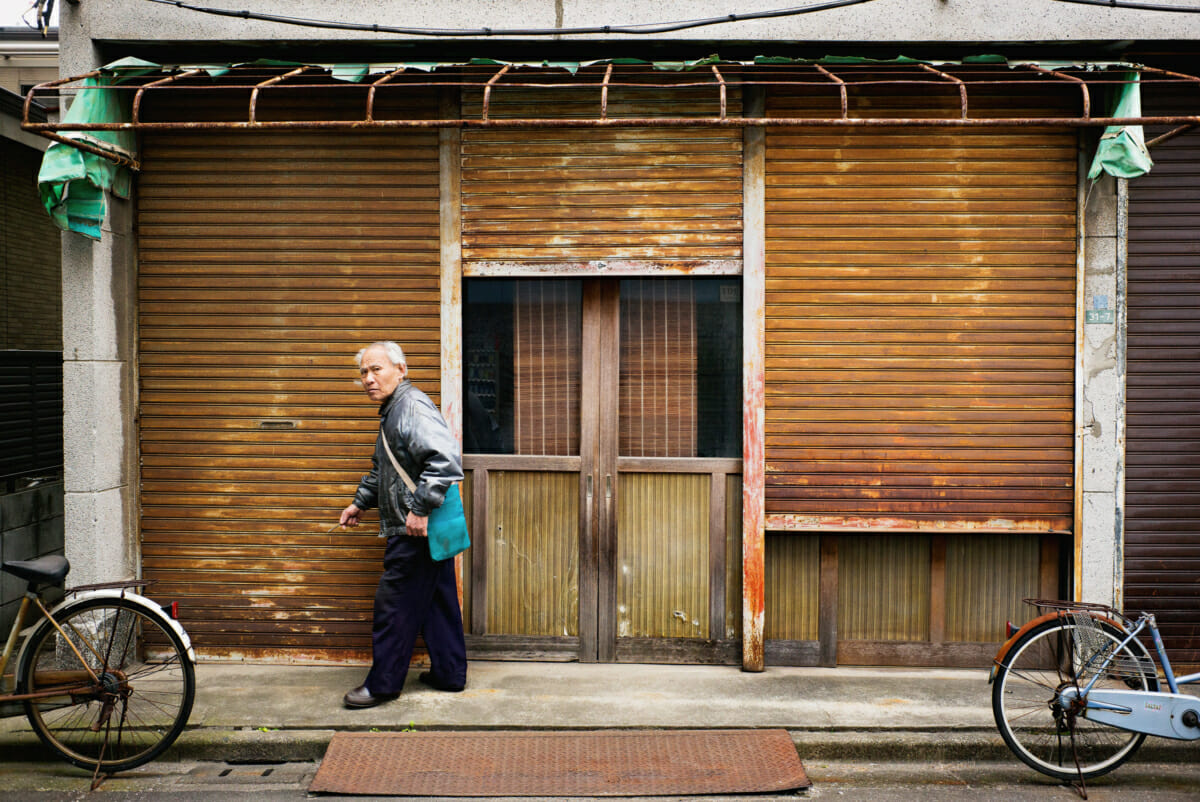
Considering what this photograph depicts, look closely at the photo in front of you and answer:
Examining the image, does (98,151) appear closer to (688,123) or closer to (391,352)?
(391,352)

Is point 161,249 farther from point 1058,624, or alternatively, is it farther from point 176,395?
point 1058,624

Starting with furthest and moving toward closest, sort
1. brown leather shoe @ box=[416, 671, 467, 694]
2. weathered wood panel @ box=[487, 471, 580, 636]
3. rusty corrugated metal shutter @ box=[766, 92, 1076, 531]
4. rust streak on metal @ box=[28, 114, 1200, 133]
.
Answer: weathered wood panel @ box=[487, 471, 580, 636]
rusty corrugated metal shutter @ box=[766, 92, 1076, 531]
brown leather shoe @ box=[416, 671, 467, 694]
rust streak on metal @ box=[28, 114, 1200, 133]

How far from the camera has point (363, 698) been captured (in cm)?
527

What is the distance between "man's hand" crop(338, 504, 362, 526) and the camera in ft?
18.4

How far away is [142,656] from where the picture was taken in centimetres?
617

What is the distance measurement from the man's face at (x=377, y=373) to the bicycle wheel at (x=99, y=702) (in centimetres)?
171

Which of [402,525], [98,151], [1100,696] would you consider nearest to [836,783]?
[1100,696]

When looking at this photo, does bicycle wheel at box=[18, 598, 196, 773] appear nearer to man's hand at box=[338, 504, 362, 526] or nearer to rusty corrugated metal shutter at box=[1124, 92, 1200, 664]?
man's hand at box=[338, 504, 362, 526]

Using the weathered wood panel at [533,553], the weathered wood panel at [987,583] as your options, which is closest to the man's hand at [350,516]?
the weathered wood panel at [533,553]

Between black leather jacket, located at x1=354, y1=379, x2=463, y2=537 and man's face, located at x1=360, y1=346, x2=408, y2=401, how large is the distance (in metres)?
0.07

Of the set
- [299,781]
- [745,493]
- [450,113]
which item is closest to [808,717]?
[745,493]

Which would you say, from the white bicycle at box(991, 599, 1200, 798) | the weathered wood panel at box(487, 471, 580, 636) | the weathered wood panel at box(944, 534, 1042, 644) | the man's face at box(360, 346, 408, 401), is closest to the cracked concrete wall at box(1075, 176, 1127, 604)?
the weathered wood panel at box(944, 534, 1042, 644)

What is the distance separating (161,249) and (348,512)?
7.54 feet

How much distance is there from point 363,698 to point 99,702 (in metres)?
1.41
